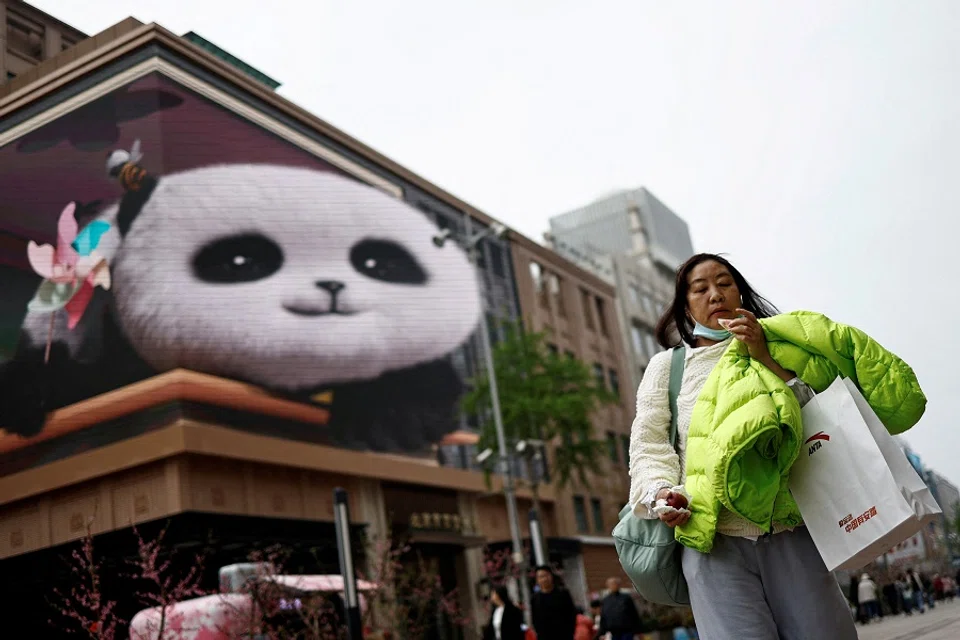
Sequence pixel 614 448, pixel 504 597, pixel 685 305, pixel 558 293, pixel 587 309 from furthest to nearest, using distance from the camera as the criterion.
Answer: pixel 587 309
pixel 614 448
pixel 558 293
pixel 504 597
pixel 685 305

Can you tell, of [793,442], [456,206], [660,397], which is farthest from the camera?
[456,206]

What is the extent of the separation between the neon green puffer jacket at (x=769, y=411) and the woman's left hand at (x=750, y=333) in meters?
0.03

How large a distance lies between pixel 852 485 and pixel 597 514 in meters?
48.0

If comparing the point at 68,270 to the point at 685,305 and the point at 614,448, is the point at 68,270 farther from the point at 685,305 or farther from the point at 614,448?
the point at 614,448

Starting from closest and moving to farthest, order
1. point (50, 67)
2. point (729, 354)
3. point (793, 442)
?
point (793, 442), point (729, 354), point (50, 67)

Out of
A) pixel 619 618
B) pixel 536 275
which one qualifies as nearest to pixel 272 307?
pixel 619 618

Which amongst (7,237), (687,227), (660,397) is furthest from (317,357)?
(687,227)

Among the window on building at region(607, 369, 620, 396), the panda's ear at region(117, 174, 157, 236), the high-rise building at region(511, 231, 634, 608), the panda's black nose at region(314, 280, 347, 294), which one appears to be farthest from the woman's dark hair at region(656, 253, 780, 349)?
the window on building at region(607, 369, 620, 396)

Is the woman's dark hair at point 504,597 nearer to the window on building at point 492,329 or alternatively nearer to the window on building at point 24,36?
the window on building at point 492,329

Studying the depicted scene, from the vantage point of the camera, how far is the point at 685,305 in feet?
12.3

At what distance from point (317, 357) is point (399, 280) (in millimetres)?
5495

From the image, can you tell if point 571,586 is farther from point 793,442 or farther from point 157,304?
point 793,442

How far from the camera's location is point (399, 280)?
3788 cm

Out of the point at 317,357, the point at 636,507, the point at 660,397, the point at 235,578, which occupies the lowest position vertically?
the point at 636,507
